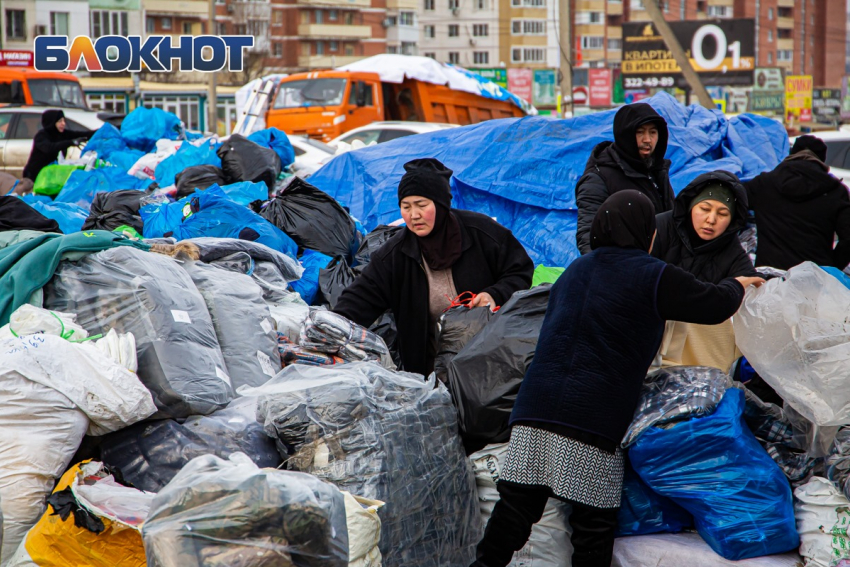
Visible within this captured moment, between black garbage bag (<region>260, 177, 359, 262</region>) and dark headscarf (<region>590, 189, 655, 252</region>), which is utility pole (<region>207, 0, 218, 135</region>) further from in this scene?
dark headscarf (<region>590, 189, 655, 252</region>)

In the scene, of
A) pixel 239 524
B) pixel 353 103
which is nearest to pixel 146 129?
pixel 353 103

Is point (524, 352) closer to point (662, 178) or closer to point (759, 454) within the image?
point (759, 454)

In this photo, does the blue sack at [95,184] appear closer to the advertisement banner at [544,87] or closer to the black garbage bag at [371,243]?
the black garbage bag at [371,243]

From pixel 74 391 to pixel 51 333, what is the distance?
0.39 metres

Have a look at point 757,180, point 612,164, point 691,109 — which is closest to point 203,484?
point 612,164

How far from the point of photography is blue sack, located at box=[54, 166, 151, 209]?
8.59m

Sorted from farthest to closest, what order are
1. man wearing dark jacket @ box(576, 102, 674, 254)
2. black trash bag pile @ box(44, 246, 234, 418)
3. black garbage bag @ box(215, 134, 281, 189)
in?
black garbage bag @ box(215, 134, 281, 189), man wearing dark jacket @ box(576, 102, 674, 254), black trash bag pile @ box(44, 246, 234, 418)

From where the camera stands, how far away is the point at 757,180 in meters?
5.06

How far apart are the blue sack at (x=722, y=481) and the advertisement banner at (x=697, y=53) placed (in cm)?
3945

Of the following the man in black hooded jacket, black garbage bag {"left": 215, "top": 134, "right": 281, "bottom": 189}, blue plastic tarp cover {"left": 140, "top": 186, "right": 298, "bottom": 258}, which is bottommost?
blue plastic tarp cover {"left": 140, "top": 186, "right": 298, "bottom": 258}

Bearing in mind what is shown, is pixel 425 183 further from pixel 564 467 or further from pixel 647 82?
pixel 647 82

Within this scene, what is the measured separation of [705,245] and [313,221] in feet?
10.1

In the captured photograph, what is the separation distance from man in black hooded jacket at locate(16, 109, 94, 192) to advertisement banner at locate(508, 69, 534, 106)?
4477 cm

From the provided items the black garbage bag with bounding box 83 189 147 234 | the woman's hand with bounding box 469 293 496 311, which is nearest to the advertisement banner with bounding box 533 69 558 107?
the black garbage bag with bounding box 83 189 147 234
